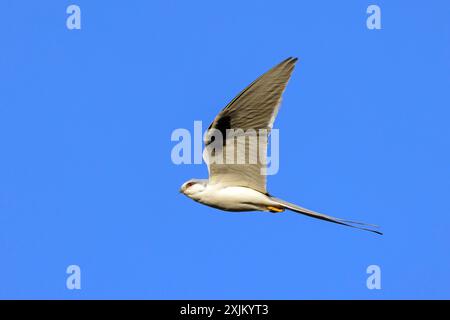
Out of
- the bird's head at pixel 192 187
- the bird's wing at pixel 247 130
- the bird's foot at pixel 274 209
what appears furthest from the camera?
the bird's head at pixel 192 187

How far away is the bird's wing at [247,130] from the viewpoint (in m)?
9.52

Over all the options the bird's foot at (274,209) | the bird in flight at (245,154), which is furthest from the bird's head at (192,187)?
the bird's foot at (274,209)

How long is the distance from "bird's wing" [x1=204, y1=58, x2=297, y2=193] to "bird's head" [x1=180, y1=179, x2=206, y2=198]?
0.15 metres

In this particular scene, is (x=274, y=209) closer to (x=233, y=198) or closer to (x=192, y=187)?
(x=233, y=198)

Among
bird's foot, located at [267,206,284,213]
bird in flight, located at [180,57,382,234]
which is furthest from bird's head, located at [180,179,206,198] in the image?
bird's foot, located at [267,206,284,213]

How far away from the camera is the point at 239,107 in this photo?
31.9ft

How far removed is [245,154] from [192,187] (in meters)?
0.87

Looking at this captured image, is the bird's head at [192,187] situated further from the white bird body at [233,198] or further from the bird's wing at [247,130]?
the bird's wing at [247,130]

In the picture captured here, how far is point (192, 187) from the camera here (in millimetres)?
10406

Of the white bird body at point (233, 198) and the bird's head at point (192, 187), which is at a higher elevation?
the bird's head at point (192, 187)

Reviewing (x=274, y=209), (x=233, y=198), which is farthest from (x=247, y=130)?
(x=274, y=209)

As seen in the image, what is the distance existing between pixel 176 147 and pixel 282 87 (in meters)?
1.64
